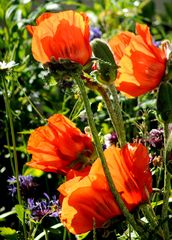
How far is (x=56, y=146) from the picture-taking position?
0.88 metres

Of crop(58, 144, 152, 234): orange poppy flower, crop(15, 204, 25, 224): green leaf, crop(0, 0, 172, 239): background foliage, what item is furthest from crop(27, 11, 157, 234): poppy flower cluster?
crop(0, 0, 172, 239): background foliage

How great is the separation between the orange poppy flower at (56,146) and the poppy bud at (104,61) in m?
0.09

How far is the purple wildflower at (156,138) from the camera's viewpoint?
1.04 meters

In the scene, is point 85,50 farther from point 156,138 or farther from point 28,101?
point 28,101

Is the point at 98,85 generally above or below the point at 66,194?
above

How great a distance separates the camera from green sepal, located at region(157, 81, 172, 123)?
32.5 inches

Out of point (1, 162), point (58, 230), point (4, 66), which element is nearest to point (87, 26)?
point (4, 66)

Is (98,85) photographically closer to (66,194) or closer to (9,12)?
(66,194)

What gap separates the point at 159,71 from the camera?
84 cm

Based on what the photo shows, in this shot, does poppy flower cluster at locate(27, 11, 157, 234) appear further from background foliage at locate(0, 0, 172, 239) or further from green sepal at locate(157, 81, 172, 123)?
background foliage at locate(0, 0, 172, 239)

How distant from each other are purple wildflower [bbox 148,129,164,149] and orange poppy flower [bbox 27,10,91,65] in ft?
0.84

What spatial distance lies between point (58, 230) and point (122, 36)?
38 centimetres

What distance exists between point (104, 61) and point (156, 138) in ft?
0.86

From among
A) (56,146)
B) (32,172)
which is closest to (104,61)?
(56,146)
